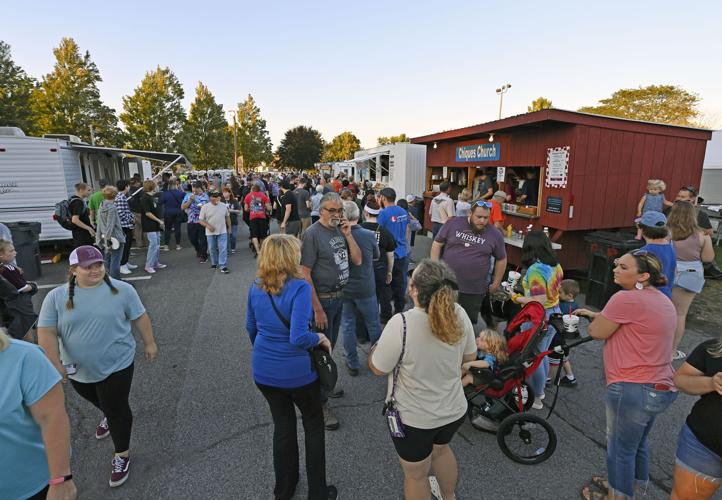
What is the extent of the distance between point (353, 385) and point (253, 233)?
236 inches

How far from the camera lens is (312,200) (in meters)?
9.88

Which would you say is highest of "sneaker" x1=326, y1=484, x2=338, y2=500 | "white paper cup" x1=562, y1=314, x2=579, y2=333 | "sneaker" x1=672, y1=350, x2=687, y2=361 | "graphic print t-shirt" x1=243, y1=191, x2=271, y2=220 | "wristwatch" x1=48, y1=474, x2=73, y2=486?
"graphic print t-shirt" x1=243, y1=191, x2=271, y2=220

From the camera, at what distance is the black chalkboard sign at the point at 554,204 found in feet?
23.4

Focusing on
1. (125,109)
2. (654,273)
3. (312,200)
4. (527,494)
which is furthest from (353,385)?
(125,109)

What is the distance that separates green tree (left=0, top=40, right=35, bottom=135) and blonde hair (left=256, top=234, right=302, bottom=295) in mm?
34378

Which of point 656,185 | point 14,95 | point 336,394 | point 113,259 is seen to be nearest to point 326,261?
point 336,394

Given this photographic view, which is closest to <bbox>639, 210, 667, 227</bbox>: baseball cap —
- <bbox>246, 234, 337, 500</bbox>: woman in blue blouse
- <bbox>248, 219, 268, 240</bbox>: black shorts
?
<bbox>246, 234, 337, 500</bbox>: woman in blue blouse

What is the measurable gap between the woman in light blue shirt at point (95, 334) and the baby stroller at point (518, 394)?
8.20 feet

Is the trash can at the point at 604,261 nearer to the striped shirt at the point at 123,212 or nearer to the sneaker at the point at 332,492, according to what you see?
the sneaker at the point at 332,492

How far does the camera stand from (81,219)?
712 centimetres

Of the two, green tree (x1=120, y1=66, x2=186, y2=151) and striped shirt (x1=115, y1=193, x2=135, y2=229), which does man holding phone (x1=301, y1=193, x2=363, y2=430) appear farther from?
green tree (x1=120, y1=66, x2=186, y2=151)

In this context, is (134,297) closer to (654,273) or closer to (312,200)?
(654,273)

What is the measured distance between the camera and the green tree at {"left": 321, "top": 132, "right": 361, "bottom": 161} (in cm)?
7275

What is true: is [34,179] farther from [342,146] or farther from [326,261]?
[342,146]
